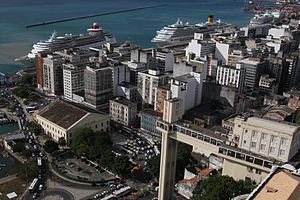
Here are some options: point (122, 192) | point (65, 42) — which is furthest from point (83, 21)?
point (122, 192)

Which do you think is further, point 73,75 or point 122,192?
point 73,75

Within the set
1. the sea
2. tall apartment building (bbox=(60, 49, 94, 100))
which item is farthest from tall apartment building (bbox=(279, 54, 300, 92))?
the sea

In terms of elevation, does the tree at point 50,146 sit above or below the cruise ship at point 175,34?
below

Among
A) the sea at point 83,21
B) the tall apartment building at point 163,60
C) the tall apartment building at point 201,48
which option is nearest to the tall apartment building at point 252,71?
the tall apartment building at point 201,48

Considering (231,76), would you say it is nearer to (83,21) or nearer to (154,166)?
(154,166)

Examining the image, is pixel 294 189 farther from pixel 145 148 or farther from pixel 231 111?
pixel 231 111

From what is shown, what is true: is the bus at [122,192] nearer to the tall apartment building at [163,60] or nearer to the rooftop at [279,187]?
the rooftop at [279,187]

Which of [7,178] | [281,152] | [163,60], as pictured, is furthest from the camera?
[163,60]
